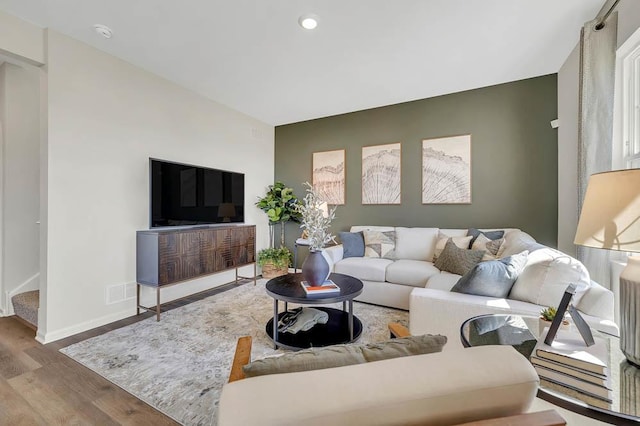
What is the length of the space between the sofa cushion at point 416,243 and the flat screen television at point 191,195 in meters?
2.38

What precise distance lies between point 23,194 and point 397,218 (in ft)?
15.1

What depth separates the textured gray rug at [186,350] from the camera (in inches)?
66.2

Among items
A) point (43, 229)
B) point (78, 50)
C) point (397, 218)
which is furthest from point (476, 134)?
point (43, 229)

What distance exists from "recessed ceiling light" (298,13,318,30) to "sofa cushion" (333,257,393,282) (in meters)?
2.52

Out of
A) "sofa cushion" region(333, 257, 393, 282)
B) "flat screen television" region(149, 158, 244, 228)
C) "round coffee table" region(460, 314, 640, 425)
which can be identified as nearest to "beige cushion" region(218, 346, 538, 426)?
"round coffee table" region(460, 314, 640, 425)

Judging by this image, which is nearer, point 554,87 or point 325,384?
point 325,384

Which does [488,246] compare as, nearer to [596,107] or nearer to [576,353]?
[596,107]

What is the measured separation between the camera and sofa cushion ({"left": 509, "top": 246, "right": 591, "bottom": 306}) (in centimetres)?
158

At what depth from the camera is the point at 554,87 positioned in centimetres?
316

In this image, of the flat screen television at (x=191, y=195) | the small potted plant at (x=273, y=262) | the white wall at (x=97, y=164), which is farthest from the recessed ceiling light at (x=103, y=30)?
the small potted plant at (x=273, y=262)

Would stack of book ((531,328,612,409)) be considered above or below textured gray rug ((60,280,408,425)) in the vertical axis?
above

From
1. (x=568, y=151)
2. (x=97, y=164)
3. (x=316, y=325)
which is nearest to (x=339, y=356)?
(x=316, y=325)

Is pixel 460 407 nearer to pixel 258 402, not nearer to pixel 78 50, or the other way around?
pixel 258 402

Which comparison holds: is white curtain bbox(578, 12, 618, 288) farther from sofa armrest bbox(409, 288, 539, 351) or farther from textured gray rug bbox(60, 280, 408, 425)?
textured gray rug bbox(60, 280, 408, 425)
